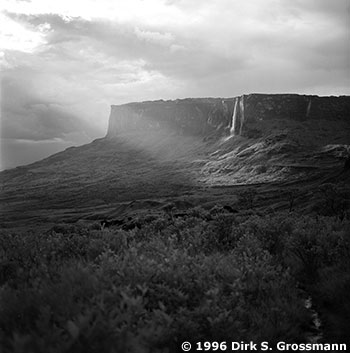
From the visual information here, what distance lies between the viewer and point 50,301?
22.2ft

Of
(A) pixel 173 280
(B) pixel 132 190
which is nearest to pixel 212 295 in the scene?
(A) pixel 173 280

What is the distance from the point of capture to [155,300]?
777cm

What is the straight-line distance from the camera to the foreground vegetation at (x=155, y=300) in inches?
227

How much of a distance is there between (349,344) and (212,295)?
8.73 ft

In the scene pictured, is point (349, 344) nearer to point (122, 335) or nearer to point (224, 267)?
point (224, 267)

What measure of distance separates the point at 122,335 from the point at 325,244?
8.46 metres

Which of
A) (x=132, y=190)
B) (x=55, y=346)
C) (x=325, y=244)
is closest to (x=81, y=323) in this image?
(x=55, y=346)

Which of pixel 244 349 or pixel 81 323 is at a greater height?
pixel 81 323

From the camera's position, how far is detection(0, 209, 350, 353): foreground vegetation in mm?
5773

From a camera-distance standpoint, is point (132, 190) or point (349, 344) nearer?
point (349, 344)

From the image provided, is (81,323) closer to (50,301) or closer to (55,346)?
(55,346)

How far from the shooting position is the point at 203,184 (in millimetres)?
189000

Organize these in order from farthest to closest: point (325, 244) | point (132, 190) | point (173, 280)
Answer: point (132, 190) < point (325, 244) < point (173, 280)

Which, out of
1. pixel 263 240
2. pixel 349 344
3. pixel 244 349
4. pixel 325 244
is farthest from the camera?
pixel 263 240
